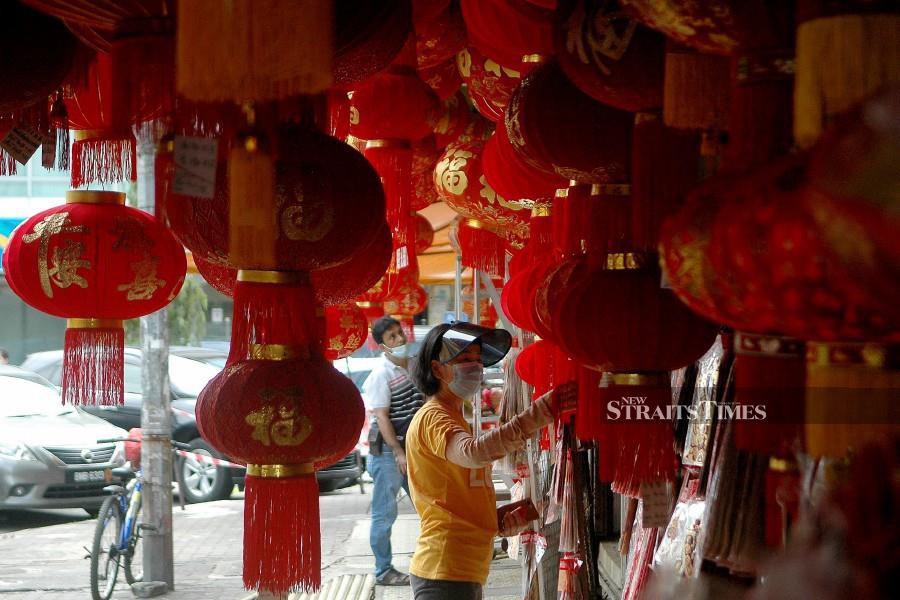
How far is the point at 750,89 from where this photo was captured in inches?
37.7

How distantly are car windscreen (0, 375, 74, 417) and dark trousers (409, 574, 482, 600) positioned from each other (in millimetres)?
5985

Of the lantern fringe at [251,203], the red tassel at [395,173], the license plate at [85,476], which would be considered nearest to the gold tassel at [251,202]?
the lantern fringe at [251,203]

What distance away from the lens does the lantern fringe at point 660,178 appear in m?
1.35

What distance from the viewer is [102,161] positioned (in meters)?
2.01

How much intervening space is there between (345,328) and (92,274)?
1689mm

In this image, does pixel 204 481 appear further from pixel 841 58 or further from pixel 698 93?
pixel 841 58

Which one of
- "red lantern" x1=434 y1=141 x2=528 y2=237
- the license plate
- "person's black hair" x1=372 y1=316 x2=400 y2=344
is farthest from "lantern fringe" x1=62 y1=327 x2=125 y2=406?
the license plate

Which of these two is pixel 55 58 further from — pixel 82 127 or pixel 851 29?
pixel 851 29

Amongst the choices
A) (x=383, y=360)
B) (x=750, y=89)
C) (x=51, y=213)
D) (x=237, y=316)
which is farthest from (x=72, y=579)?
(x=750, y=89)

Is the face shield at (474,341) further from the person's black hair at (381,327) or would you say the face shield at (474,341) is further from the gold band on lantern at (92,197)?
the person's black hair at (381,327)

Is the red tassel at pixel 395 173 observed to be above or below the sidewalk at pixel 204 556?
above

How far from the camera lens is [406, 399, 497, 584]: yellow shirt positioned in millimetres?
2742

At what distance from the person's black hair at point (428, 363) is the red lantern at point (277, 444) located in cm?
110

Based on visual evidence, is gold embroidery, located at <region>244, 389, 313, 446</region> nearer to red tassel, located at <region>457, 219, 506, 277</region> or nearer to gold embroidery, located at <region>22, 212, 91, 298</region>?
gold embroidery, located at <region>22, 212, 91, 298</region>
